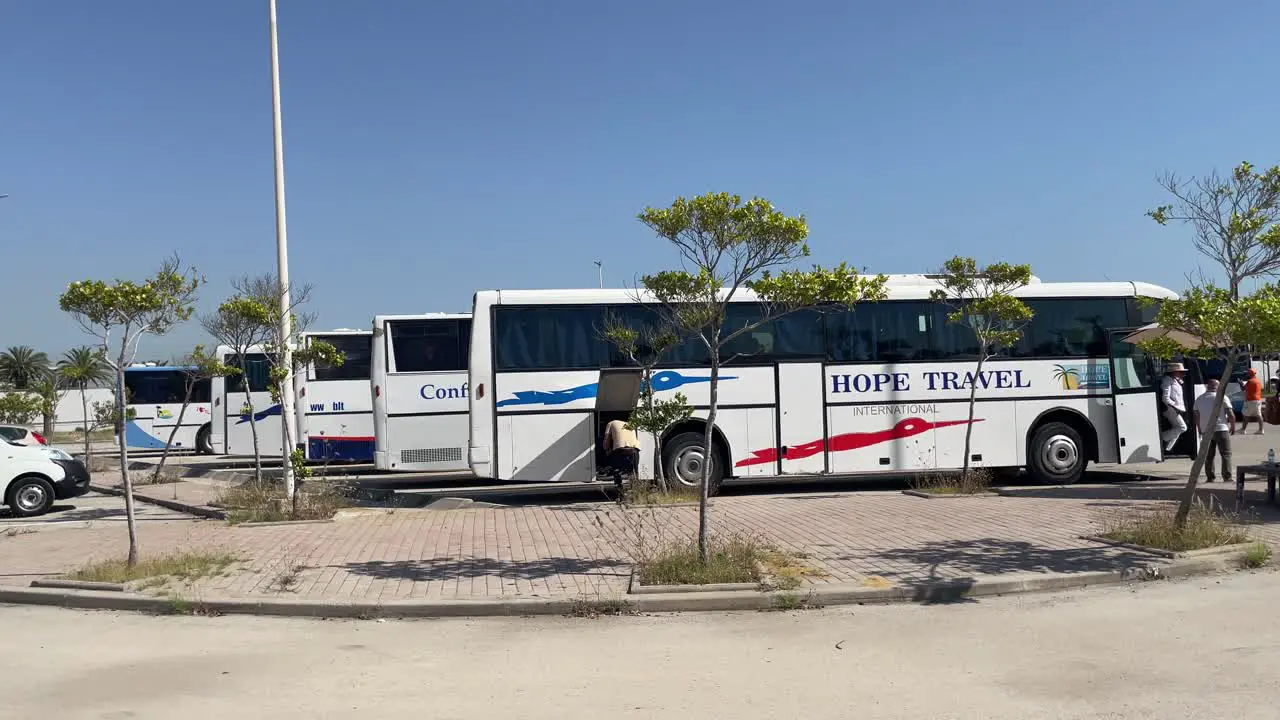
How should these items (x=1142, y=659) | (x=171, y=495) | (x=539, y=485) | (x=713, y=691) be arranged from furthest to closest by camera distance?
(x=539, y=485), (x=171, y=495), (x=1142, y=659), (x=713, y=691)

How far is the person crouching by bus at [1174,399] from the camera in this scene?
57.3 ft

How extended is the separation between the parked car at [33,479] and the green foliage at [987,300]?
1460 cm

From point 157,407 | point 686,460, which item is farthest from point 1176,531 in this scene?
point 157,407

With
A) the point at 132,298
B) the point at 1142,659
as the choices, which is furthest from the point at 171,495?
the point at 1142,659

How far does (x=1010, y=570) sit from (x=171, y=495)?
15473mm

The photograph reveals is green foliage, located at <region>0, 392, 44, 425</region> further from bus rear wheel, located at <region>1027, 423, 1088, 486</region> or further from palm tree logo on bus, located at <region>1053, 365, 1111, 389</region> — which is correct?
palm tree logo on bus, located at <region>1053, 365, 1111, 389</region>

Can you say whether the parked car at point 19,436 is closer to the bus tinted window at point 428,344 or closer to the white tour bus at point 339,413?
the white tour bus at point 339,413

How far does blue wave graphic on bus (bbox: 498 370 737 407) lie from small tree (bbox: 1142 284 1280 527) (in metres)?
7.89

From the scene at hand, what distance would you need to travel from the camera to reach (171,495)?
63.4 feet

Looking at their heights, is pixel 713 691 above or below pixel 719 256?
below

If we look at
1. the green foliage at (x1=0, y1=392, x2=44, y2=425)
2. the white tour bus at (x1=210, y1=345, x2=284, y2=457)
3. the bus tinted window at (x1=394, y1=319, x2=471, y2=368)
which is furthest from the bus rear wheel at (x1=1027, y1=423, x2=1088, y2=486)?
the green foliage at (x1=0, y1=392, x2=44, y2=425)

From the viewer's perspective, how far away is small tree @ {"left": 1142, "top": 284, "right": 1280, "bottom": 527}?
9.38 metres

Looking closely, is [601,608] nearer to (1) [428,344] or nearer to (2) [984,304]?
(2) [984,304]

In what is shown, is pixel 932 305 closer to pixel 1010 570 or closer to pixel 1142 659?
pixel 1010 570
